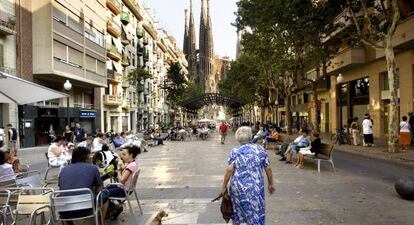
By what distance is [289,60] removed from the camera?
36.0 metres

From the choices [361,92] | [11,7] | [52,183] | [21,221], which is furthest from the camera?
[361,92]

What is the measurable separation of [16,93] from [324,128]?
136ft

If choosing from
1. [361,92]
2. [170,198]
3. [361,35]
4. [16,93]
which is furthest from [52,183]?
[361,92]

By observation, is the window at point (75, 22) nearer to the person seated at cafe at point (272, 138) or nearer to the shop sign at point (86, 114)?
the shop sign at point (86, 114)

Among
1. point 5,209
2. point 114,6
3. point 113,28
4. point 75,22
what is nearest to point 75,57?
point 75,22

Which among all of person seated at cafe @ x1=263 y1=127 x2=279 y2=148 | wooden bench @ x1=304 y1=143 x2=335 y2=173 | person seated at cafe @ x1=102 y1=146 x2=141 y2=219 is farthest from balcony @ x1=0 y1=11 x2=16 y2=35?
person seated at cafe @ x1=102 y1=146 x2=141 y2=219

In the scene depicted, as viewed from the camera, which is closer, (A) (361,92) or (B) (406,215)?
(B) (406,215)

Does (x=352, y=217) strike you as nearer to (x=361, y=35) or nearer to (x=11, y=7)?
(x=361, y=35)

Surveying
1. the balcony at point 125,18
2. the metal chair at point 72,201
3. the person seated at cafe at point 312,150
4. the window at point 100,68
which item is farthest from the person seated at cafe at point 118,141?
the balcony at point 125,18

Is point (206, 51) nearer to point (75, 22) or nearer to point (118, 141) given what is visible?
point (75, 22)

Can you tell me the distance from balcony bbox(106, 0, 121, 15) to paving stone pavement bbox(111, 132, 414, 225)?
41231mm

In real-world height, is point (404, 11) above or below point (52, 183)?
above

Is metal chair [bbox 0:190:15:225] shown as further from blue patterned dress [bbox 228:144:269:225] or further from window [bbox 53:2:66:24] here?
window [bbox 53:2:66:24]

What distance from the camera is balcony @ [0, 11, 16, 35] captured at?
29.3 metres
